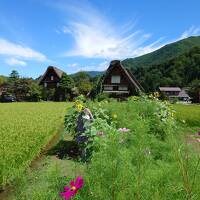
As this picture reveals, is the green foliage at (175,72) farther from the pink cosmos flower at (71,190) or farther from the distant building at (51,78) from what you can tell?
the pink cosmos flower at (71,190)

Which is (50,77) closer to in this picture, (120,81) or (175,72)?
(120,81)

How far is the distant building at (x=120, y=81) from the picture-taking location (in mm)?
43750

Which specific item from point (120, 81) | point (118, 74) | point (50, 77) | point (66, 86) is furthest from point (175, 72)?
point (120, 81)

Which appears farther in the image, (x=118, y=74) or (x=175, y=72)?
(x=175, y=72)

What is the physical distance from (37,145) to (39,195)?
207 inches

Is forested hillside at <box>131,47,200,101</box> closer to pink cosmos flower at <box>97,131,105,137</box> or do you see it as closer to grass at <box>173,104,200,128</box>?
grass at <box>173,104,200,128</box>

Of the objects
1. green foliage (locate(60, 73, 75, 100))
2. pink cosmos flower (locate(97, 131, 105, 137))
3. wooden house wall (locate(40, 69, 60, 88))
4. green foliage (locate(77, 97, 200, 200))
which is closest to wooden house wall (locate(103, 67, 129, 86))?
green foliage (locate(60, 73, 75, 100))

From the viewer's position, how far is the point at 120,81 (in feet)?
146

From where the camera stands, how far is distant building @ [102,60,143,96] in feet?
144

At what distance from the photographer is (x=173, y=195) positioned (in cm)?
270

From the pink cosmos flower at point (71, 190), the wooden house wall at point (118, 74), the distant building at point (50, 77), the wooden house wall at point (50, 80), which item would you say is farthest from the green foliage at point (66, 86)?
the pink cosmos flower at point (71, 190)

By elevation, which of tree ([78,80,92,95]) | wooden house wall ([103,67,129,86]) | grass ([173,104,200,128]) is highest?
wooden house wall ([103,67,129,86])

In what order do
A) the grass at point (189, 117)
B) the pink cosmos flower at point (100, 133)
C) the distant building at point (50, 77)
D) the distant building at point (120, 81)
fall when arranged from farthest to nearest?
the distant building at point (50, 77), the distant building at point (120, 81), the grass at point (189, 117), the pink cosmos flower at point (100, 133)

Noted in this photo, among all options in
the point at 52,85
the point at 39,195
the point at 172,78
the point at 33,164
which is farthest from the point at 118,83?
the point at 172,78
